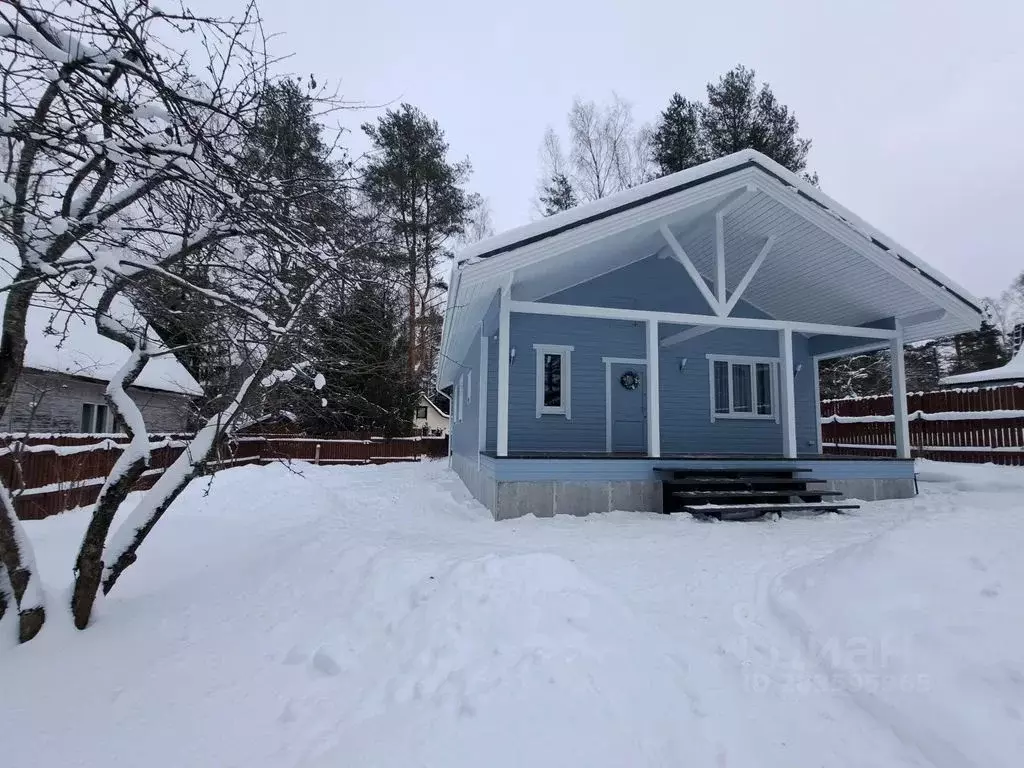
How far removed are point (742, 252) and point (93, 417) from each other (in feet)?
48.8

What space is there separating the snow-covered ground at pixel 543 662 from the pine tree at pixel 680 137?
20113 mm

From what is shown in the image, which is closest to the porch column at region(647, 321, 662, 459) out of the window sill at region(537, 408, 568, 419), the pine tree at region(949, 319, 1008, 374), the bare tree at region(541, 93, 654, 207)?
the window sill at region(537, 408, 568, 419)

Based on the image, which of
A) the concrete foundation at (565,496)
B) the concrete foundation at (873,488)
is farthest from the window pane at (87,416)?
the concrete foundation at (873,488)

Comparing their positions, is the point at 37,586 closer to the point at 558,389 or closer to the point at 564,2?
the point at 558,389

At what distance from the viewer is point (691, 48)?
2166cm

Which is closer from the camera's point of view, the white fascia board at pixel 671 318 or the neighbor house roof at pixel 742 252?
the neighbor house roof at pixel 742 252

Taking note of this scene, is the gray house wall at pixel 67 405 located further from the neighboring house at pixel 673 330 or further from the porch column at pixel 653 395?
the porch column at pixel 653 395

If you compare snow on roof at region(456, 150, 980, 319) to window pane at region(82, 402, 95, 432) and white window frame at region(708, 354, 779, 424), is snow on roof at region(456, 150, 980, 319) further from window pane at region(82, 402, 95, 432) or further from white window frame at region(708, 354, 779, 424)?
window pane at region(82, 402, 95, 432)

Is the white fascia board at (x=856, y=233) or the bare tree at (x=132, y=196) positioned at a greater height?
the white fascia board at (x=856, y=233)

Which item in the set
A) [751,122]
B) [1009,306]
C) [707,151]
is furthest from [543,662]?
[1009,306]

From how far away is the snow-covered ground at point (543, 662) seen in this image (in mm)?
2359

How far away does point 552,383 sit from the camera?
32.3ft

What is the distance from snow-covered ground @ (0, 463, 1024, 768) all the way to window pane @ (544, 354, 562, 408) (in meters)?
4.97

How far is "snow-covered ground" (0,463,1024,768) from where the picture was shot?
2.36 m
